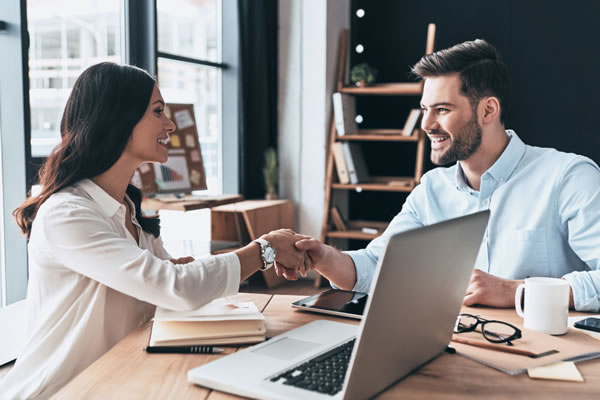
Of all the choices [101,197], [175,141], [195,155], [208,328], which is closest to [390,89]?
[195,155]

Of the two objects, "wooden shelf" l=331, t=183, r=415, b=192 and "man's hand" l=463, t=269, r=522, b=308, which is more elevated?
"wooden shelf" l=331, t=183, r=415, b=192

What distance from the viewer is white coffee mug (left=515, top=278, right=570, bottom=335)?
3.87 feet

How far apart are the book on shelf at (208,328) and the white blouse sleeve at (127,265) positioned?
0.06 metres

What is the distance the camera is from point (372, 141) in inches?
185

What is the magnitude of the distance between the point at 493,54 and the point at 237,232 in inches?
107

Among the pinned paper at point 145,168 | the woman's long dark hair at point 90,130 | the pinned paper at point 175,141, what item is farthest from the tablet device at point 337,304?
the pinned paper at point 175,141

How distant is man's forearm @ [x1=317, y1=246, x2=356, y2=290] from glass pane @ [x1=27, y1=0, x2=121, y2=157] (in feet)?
6.12

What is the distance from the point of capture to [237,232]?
429cm

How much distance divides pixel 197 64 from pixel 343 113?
1088 millimetres

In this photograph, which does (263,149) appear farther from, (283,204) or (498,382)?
(498,382)

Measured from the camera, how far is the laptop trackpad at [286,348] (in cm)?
102

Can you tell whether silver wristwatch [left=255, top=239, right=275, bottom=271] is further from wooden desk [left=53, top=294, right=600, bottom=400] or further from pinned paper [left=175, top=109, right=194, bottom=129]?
pinned paper [left=175, top=109, right=194, bottom=129]

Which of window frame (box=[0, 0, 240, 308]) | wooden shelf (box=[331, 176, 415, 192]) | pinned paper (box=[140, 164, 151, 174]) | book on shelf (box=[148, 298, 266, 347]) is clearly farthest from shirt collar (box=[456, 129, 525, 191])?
wooden shelf (box=[331, 176, 415, 192])

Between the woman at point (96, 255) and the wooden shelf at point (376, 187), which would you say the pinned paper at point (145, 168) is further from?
the woman at point (96, 255)
